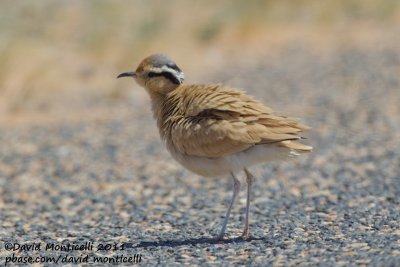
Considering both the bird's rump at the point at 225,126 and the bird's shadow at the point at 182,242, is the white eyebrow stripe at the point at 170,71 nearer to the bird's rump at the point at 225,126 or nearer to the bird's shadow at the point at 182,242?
the bird's rump at the point at 225,126

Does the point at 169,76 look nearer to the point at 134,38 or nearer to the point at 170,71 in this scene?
the point at 170,71

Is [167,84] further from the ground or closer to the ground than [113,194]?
further from the ground

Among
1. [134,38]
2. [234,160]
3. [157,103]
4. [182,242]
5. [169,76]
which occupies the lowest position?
[182,242]

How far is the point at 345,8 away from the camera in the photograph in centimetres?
2167

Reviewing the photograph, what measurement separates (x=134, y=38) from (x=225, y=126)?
13783mm

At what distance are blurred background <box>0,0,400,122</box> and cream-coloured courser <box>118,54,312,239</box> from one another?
827 cm

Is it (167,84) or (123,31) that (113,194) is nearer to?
(167,84)

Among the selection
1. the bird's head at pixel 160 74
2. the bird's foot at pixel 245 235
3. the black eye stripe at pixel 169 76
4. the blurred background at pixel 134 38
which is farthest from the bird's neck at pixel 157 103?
the blurred background at pixel 134 38

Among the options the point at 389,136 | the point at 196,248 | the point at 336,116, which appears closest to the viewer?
the point at 196,248

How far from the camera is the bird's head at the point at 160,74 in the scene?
22.3 ft

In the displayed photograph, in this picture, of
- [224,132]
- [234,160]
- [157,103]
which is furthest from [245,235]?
[157,103]

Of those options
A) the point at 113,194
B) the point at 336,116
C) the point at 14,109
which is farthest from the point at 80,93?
the point at 113,194

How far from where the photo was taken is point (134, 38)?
767 inches

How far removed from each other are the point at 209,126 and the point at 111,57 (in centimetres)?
1280
